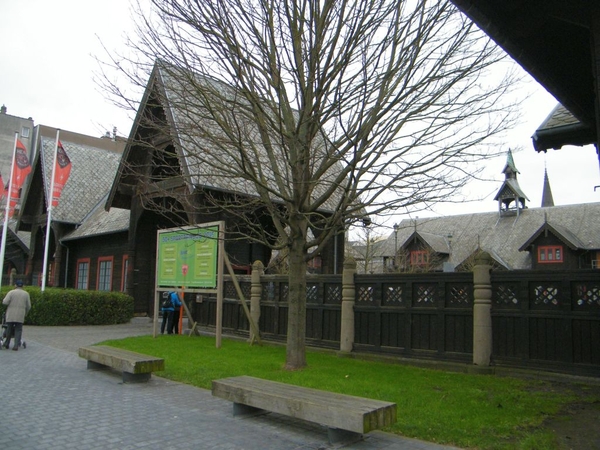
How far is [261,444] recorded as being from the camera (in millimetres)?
5707

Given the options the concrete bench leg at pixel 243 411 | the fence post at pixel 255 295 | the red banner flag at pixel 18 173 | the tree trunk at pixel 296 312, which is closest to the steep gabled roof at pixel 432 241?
the red banner flag at pixel 18 173

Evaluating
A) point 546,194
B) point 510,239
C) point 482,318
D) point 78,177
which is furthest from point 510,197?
point 482,318

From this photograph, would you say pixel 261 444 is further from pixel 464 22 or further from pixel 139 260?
pixel 139 260

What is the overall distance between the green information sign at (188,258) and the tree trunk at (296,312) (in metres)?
3.67

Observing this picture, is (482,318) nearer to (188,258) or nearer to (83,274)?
(188,258)

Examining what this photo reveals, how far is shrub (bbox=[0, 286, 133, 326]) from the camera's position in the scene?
19.8 metres

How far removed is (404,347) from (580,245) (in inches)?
1528

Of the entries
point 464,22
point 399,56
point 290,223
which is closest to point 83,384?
point 290,223

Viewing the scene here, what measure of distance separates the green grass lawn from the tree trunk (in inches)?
10.9

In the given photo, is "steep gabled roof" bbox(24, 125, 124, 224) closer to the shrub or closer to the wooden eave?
the shrub

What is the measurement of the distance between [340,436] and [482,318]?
5.15m

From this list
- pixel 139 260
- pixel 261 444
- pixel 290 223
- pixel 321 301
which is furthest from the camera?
pixel 139 260

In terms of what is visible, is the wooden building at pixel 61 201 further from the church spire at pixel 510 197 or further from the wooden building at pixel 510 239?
the church spire at pixel 510 197

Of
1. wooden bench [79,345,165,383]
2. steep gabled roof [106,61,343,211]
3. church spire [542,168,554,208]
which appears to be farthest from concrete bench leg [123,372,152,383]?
church spire [542,168,554,208]
